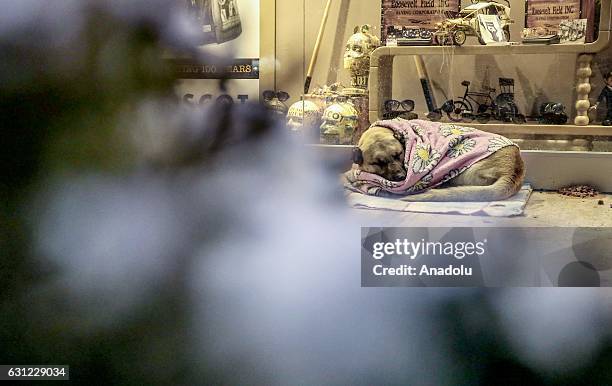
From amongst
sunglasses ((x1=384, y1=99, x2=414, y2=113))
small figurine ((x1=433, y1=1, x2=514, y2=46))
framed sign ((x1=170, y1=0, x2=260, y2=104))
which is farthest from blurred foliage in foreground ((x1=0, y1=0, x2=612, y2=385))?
small figurine ((x1=433, y1=1, x2=514, y2=46))

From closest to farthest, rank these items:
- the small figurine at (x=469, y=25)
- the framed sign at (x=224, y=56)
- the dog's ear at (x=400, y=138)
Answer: the framed sign at (x=224, y=56) → the small figurine at (x=469, y=25) → the dog's ear at (x=400, y=138)

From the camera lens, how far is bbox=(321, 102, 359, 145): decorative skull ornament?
2.32ft

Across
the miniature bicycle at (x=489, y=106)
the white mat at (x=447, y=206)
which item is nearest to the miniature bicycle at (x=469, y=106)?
the miniature bicycle at (x=489, y=106)

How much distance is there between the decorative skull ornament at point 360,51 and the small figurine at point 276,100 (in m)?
0.08

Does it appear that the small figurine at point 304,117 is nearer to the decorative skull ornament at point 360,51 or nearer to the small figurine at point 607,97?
the decorative skull ornament at point 360,51

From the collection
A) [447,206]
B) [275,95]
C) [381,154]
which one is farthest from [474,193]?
[275,95]

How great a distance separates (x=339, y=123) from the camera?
2.41ft

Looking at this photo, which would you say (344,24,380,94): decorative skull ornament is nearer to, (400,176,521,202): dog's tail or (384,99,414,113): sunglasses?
(384,99,414,113): sunglasses

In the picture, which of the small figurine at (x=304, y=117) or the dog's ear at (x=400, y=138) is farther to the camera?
the dog's ear at (x=400, y=138)

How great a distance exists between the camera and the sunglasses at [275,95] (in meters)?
0.69

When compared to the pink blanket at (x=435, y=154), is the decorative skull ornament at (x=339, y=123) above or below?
above

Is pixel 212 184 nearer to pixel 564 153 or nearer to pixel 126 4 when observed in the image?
pixel 126 4

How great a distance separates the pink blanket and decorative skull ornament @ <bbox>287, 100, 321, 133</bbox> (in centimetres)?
7

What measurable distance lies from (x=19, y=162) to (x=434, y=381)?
0.51 m
